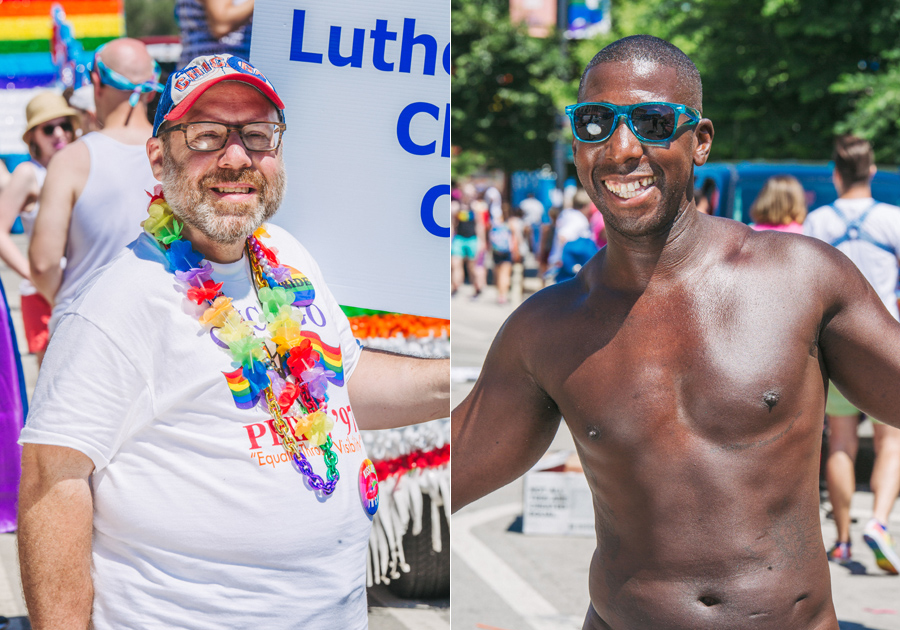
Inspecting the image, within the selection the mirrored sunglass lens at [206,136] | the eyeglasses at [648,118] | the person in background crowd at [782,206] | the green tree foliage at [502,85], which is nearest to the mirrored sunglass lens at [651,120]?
the eyeglasses at [648,118]

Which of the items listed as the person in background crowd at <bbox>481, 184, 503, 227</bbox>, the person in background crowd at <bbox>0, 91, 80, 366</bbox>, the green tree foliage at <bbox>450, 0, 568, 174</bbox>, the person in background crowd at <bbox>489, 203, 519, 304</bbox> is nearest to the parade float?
the person in background crowd at <bbox>0, 91, 80, 366</bbox>

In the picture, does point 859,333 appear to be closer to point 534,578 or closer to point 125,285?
point 125,285

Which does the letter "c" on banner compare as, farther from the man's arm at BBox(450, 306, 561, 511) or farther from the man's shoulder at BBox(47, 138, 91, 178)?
the man's shoulder at BBox(47, 138, 91, 178)

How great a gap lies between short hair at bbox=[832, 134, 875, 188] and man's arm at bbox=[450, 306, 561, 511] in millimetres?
3575

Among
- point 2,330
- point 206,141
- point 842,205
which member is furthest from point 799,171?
point 206,141

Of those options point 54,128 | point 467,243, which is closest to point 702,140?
point 54,128

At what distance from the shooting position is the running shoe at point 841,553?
15.7 ft

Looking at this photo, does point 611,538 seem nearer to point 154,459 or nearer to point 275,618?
point 275,618

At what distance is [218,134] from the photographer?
1817mm

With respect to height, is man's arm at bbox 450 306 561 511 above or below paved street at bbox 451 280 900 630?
above

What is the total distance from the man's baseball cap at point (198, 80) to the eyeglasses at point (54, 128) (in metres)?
3.86

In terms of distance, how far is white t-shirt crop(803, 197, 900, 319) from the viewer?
5.14 m

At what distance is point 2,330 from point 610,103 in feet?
8.14

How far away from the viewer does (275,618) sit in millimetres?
1770
